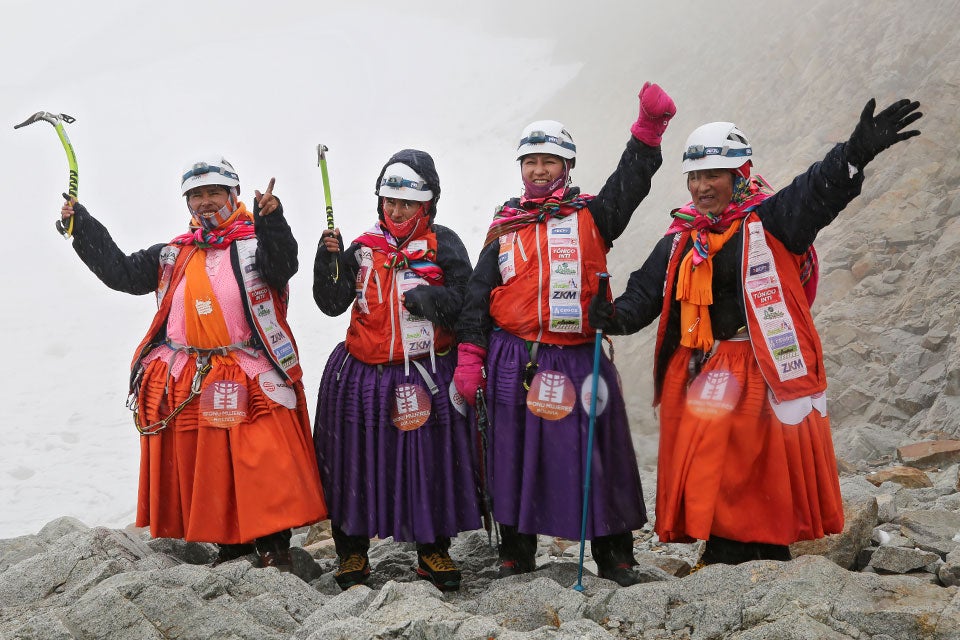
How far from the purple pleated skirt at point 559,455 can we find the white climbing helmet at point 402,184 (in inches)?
31.9

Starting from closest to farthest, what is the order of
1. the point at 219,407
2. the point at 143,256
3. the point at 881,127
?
the point at 881,127 → the point at 219,407 → the point at 143,256

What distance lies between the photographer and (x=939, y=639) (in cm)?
264

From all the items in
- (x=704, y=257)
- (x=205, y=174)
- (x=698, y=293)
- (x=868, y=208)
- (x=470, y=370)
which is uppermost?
(x=868, y=208)

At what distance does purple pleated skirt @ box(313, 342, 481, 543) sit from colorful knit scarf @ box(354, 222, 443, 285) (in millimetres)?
397

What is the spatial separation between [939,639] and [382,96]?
3296cm

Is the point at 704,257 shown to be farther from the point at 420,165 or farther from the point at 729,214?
the point at 420,165

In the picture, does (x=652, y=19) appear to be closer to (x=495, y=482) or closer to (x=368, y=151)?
(x=368, y=151)

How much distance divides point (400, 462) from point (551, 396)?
78 centimetres

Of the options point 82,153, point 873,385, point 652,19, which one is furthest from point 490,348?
point 82,153

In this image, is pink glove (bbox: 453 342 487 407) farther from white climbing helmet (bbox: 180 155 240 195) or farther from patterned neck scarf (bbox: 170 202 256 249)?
white climbing helmet (bbox: 180 155 240 195)

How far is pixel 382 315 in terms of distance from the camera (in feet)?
13.6

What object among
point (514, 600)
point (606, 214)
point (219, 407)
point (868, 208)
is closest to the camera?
point (514, 600)

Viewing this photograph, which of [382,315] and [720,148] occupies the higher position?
[720,148]

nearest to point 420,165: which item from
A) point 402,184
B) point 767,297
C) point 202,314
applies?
point 402,184
